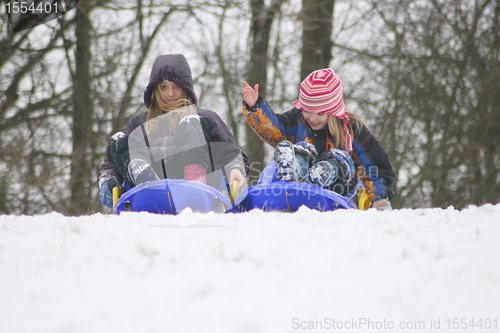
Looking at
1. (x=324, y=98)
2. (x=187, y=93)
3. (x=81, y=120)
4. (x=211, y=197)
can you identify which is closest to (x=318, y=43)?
(x=81, y=120)

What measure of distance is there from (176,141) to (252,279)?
5.46 ft

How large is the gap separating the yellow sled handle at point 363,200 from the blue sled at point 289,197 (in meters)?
0.39

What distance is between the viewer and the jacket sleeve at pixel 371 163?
3154mm

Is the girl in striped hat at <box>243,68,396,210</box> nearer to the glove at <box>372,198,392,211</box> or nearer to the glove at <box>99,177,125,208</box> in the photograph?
the glove at <box>372,198,392,211</box>

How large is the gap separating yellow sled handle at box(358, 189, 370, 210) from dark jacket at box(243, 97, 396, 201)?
47 millimetres

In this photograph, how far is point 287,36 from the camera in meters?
7.43

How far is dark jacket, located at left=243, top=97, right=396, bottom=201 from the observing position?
3.16 m

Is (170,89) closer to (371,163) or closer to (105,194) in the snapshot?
(105,194)

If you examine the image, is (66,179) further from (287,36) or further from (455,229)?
(455,229)

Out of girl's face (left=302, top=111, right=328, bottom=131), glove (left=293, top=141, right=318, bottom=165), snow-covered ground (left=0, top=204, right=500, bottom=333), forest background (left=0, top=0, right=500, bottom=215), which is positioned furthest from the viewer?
forest background (left=0, top=0, right=500, bottom=215)

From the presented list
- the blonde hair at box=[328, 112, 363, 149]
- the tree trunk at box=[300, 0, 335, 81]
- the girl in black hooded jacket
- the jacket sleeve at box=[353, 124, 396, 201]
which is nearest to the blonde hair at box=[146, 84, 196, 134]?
the girl in black hooded jacket

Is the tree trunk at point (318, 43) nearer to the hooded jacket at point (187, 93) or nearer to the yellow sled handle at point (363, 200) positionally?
the hooded jacket at point (187, 93)

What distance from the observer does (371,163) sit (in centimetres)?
320

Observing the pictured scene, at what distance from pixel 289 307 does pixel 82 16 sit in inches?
244
